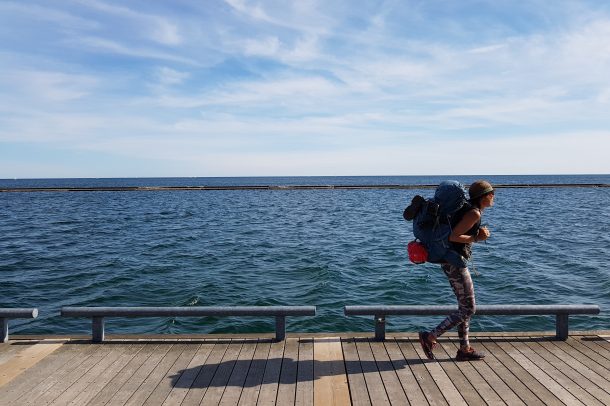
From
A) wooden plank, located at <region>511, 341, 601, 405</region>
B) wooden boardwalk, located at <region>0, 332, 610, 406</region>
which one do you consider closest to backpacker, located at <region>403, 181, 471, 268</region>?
wooden boardwalk, located at <region>0, 332, 610, 406</region>

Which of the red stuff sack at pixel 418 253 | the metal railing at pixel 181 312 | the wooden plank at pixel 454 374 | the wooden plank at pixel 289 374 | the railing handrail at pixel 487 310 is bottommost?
the wooden plank at pixel 289 374

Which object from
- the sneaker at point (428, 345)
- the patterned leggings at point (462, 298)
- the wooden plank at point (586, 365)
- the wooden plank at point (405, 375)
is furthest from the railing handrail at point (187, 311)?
the wooden plank at point (586, 365)

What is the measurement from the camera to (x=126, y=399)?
196 inches

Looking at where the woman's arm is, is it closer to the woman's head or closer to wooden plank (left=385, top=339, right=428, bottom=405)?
the woman's head

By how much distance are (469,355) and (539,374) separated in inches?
31.4

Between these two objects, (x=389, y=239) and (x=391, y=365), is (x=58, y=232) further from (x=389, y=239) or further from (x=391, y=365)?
(x=391, y=365)

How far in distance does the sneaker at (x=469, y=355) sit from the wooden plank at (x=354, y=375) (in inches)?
50.8

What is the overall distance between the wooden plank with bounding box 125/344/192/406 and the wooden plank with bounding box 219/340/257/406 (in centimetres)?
68

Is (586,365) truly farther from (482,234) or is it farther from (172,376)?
(172,376)

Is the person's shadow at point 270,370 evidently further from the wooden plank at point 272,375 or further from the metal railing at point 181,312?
the metal railing at point 181,312

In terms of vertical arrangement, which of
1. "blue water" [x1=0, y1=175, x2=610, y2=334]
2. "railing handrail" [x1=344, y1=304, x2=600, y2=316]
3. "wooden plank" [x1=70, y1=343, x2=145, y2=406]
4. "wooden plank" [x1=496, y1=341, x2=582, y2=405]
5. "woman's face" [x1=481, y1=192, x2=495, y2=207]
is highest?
"woman's face" [x1=481, y1=192, x2=495, y2=207]

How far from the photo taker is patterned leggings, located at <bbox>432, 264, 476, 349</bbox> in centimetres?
557

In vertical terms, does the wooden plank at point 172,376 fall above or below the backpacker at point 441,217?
below

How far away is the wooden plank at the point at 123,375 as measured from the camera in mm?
5000
